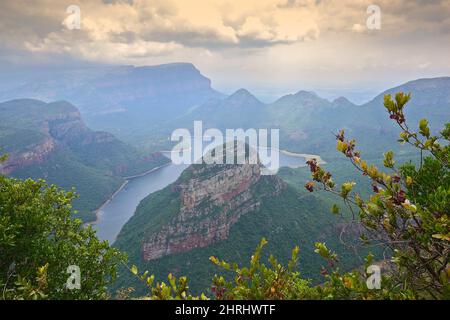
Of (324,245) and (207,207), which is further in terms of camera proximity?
(207,207)

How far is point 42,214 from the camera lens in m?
13.2

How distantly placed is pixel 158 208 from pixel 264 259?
54624mm

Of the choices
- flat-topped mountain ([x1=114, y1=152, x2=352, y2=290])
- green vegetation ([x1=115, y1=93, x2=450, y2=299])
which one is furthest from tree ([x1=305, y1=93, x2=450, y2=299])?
flat-topped mountain ([x1=114, y1=152, x2=352, y2=290])

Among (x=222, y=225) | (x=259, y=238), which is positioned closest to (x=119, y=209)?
(x=222, y=225)

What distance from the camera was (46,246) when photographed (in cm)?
1254

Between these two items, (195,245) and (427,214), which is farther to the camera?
(195,245)

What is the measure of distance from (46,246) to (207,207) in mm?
78460

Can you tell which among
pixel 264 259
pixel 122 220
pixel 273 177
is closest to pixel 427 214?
pixel 264 259

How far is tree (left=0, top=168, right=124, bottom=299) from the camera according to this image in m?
11.4

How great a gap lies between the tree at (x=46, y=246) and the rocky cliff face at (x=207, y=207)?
70.1 m

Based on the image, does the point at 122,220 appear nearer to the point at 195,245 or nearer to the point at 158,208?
the point at 158,208

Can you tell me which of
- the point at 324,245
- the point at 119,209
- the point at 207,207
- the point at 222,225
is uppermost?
the point at 324,245

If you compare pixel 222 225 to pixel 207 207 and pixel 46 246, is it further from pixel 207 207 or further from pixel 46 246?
pixel 46 246
